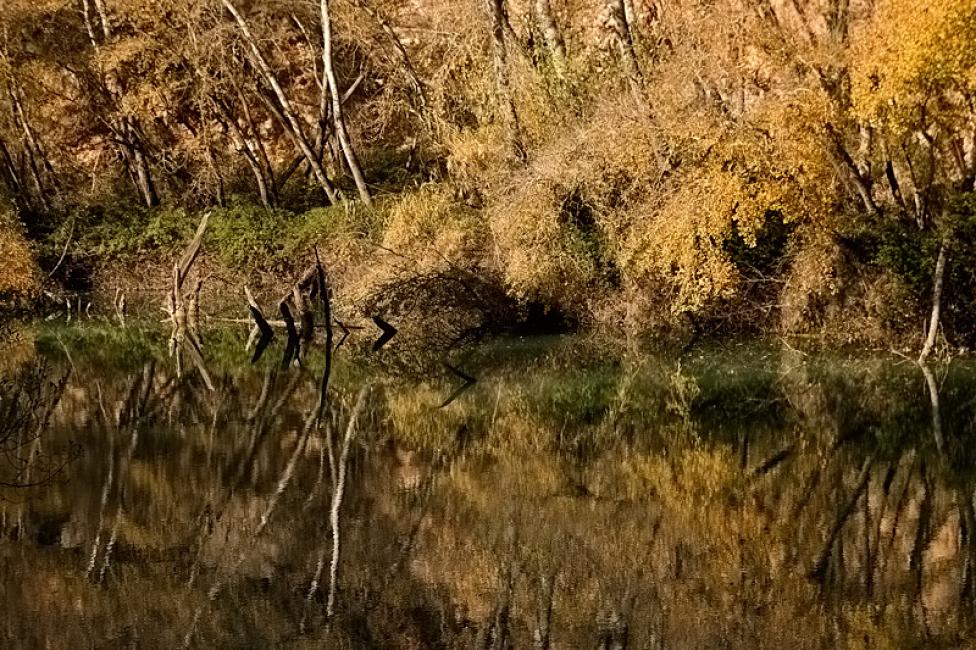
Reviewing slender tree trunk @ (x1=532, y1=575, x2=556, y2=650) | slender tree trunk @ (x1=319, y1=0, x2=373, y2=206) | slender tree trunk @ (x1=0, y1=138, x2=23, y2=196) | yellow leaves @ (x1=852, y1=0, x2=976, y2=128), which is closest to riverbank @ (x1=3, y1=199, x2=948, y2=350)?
slender tree trunk @ (x1=319, y1=0, x2=373, y2=206)

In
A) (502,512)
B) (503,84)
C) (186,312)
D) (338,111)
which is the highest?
(338,111)

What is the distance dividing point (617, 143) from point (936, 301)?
6.51m

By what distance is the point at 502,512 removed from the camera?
476 inches

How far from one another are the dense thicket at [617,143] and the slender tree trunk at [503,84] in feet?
0.18

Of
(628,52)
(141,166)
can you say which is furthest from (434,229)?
(141,166)

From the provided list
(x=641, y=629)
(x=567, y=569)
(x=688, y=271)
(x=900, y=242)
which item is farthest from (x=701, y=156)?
(x=641, y=629)

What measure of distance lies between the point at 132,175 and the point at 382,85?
9.29m

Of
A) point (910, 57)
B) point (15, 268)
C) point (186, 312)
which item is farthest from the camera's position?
point (15, 268)

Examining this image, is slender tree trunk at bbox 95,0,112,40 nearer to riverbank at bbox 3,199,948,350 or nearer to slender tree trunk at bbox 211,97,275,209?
slender tree trunk at bbox 211,97,275,209

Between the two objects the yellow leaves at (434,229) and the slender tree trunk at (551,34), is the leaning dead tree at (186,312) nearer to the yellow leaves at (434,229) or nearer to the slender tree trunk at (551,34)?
the yellow leaves at (434,229)

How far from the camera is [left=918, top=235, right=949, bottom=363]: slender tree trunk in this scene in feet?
64.6

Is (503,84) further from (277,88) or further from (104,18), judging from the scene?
(104,18)

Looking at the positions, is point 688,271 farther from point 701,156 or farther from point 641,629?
point 641,629

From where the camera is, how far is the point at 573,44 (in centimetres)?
2680
